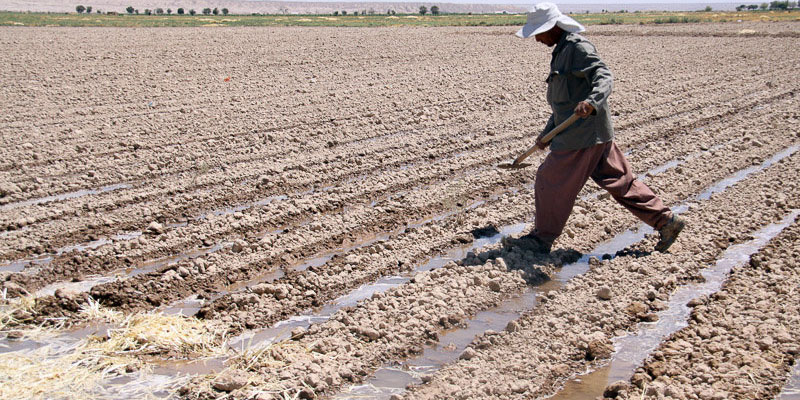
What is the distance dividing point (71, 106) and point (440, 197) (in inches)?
294

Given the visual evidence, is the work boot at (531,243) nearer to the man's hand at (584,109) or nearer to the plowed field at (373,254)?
the plowed field at (373,254)

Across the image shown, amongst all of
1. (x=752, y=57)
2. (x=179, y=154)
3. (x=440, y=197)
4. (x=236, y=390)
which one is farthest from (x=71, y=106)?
(x=752, y=57)

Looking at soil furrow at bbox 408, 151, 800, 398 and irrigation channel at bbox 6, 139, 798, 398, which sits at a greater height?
soil furrow at bbox 408, 151, 800, 398

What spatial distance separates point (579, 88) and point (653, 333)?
183 cm

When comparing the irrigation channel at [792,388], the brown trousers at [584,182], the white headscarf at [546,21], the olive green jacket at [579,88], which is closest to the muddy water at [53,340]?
the brown trousers at [584,182]

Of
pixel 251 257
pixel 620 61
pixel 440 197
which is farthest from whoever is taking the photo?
pixel 620 61

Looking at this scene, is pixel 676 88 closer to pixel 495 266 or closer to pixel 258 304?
pixel 495 266

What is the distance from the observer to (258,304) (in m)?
4.84

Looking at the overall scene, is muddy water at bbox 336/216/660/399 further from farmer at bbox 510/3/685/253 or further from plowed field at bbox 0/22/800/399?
farmer at bbox 510/3/685/253

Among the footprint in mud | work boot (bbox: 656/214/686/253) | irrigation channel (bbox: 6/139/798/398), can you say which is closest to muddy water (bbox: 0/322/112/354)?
irrigation channel (bbox: 6/139/798/398)

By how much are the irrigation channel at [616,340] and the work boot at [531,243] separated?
9.4 inches

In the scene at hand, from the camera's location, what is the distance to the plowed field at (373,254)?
4074 mm

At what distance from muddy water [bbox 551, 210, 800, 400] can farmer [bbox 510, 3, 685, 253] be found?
0.46 metres

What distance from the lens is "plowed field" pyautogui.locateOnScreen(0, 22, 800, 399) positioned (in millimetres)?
4074
